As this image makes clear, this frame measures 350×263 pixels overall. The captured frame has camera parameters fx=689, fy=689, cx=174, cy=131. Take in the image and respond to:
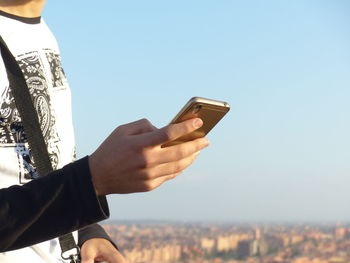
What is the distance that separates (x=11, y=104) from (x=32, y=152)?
0.13 m

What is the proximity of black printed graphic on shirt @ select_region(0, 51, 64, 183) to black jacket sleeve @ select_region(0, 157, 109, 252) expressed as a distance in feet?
1.13

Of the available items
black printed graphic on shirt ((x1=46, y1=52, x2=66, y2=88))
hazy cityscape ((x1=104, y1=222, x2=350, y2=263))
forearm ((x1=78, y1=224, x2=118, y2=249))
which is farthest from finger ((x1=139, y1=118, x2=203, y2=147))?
hazy cityscape ((x1=104, y1=222, x2=350, y2=263))

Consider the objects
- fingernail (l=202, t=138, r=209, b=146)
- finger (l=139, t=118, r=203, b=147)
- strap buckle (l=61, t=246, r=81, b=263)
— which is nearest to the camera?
finger (l=139, t=118, r=203, b=147)

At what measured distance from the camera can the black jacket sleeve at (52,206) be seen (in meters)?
1.28

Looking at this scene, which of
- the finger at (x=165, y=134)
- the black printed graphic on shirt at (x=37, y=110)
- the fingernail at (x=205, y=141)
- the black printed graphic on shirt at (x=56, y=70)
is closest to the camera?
the finger at (x=165, y=134)

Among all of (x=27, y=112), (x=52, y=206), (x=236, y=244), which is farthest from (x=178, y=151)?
(x=236, y=244)

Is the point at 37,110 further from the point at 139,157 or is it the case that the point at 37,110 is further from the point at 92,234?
the point at 139,157

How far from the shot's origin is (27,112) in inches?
65.9

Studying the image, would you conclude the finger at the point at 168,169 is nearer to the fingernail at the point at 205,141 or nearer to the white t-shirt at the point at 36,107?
the fingernail at the point at 205,141

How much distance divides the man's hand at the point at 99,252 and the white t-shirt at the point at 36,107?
0.56 ft

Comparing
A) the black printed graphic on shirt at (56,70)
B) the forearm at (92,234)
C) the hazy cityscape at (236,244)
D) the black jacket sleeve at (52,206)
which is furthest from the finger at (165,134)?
the hazy cityscape at (236,244)

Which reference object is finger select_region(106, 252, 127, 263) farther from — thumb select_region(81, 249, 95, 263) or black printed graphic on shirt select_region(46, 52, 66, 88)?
black printed graphic on shirt select_region(46, 52, 66, 88)

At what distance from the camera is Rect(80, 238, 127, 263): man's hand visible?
196cm

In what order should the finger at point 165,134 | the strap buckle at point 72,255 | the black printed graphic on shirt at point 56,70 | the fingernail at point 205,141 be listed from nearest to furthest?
the finger at point 165,134 → the fingernail at point 205,141 → the strap buckle at point 72,255 → the black printed graphic on shirt at point 56,70
